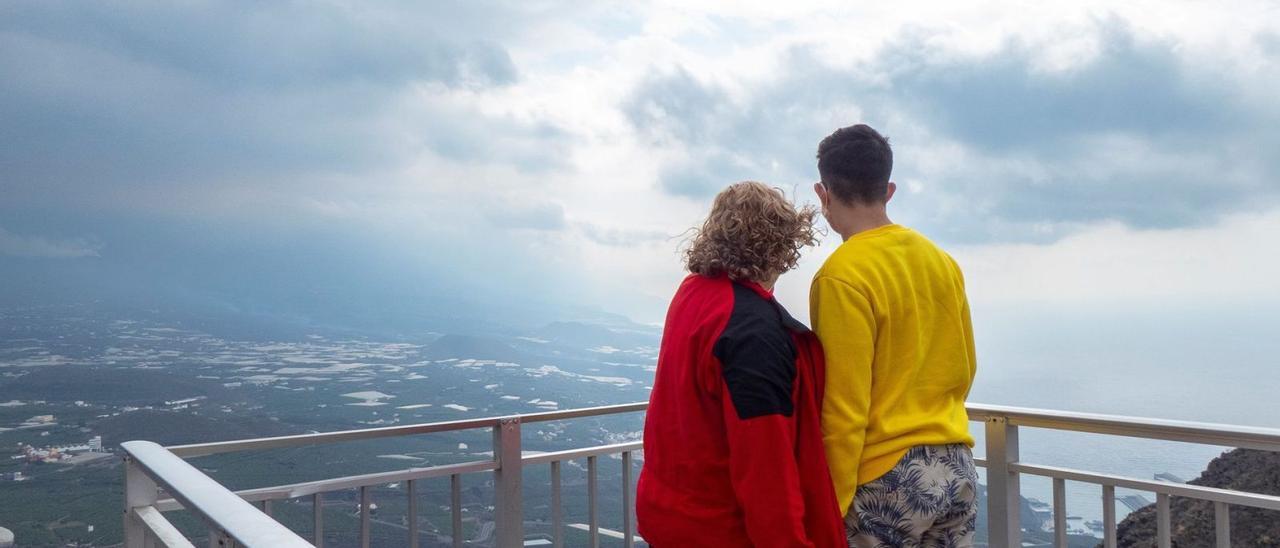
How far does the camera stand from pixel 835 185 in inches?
68.1

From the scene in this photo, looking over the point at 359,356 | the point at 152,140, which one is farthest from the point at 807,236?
the point at 152,140

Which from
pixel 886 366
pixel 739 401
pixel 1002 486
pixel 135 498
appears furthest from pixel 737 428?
pixel 1002 486

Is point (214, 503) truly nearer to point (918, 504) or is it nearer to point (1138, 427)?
point (918, 504)

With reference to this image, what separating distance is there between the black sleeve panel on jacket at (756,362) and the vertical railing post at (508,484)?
65.3 inches

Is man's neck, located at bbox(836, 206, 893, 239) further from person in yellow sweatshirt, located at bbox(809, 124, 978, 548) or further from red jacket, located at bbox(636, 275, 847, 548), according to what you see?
red jacket, located at bbox(636, 275, 847, 548)

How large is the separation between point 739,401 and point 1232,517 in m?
1.79

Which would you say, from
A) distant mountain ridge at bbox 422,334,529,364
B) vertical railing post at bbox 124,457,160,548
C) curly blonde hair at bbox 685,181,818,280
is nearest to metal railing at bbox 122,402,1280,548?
vertical railing post at bbox 124,457,160,548

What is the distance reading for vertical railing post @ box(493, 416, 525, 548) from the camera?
3041 mm

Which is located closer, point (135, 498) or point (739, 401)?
point (739, 401)

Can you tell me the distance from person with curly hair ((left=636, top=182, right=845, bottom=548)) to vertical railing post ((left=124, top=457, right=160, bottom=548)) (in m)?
1.00

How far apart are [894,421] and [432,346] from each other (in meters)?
40.3

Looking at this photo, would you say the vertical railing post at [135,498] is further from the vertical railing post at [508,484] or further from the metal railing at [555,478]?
the vertical railing post at [508,484]

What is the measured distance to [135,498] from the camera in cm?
173

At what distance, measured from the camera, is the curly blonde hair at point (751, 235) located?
5.34 ft
